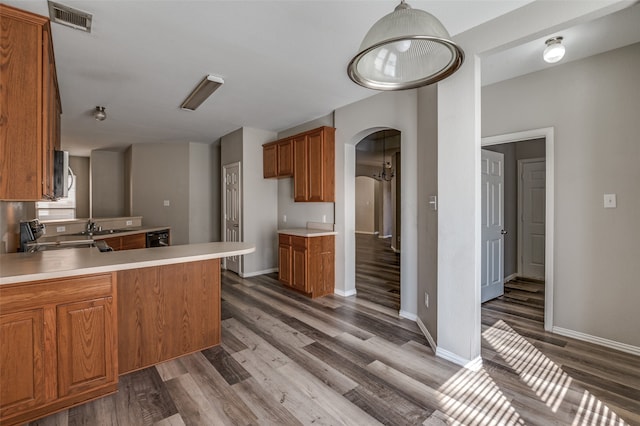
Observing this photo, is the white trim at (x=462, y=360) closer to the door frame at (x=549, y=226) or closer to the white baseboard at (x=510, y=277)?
the door frame at (x=549, y=226)

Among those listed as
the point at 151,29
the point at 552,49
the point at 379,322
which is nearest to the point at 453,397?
the point at 379,322

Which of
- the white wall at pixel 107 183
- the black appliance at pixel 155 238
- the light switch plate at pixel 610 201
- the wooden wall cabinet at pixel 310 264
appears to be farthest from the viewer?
the white wall at pixel 107 183

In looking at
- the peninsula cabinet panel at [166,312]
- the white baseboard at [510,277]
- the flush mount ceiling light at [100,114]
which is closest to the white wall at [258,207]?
the flush mount ceiling light at [100,114]

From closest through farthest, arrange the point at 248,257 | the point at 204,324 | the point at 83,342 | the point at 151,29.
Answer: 1. the point at 83,342
2. the point at 151,29
3. the point at 204,324
4. the point at 248,257

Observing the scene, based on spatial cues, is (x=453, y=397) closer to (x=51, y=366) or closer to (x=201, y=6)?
(x=51, y=366)

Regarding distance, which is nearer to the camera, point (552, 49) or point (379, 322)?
point (552, 49)

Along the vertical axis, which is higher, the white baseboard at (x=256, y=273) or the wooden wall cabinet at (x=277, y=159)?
the wooden wall cabinet at (x=277, y=159)

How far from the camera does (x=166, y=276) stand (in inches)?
97.0

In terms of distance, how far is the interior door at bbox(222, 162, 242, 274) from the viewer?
5371 millimetres

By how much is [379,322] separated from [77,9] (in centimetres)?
367

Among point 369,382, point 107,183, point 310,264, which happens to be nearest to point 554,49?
point 369,382

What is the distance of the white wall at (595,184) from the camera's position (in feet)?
8.57

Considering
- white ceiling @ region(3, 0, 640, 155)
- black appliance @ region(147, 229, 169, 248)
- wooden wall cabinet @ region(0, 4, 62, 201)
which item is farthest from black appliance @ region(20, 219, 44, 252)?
black appliance @ region(147, 229, 169, 248)

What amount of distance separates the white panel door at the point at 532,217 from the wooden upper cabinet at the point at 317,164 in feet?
10.4
